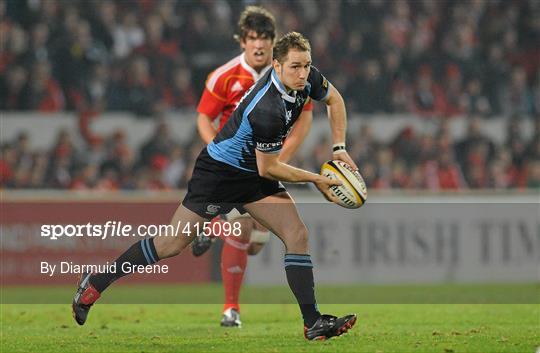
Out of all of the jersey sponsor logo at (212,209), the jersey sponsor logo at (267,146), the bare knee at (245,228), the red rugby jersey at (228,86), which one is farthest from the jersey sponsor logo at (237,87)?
the jersey sponsor logo at (267,146)

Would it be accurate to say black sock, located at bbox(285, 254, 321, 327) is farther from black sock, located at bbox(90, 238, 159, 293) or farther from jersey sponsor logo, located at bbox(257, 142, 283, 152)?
black sock, located at bbox(90, 238, 159, 293)

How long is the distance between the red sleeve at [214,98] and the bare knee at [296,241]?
2.09 meters

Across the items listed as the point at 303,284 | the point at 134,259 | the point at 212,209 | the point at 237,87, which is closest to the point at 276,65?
the point at 212,209

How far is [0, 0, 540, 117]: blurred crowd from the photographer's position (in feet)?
53.8

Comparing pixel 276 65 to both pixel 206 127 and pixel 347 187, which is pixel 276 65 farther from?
pixel 206 127

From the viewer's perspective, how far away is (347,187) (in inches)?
307

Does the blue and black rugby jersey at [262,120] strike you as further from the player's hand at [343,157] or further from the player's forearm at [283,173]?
the player's hand at [343,157]

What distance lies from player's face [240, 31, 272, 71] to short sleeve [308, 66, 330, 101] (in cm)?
120

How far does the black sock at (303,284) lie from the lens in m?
7.67

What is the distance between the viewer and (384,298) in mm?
12617

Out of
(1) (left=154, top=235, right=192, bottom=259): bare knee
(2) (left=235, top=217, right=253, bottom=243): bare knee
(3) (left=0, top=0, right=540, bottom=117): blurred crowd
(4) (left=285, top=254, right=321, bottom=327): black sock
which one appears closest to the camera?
(4) (left=285, top=254, right=321, bottom=327): black sock

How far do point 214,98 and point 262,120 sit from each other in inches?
81.2

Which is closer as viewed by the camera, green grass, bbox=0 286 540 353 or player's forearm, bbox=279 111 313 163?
green grass, bbox=0 286 540 353

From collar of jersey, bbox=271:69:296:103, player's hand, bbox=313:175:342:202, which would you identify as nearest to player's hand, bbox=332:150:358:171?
player's hand, bbox=313:175:342:202
